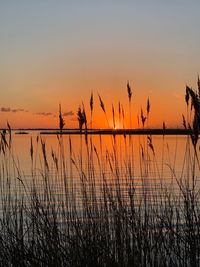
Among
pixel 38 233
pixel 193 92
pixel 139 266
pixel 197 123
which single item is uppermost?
pixel 193 92

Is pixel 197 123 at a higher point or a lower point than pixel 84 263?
higher

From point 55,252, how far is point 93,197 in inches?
41.1

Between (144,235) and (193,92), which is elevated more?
(193,92)

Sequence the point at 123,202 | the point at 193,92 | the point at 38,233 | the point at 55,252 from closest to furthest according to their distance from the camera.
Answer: the point at 193,92 < the point at 55,252 < the point at 38,233 < the point at 123,202

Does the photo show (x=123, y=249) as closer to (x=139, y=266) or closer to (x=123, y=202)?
(x=139, y=266)

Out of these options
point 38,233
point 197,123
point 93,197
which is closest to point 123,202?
point 93,197

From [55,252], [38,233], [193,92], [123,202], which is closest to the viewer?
[193,92]

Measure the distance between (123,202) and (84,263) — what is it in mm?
1065

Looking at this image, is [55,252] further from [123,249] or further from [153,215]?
[153,215]

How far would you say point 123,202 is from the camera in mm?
5137

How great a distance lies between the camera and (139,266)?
437 cm

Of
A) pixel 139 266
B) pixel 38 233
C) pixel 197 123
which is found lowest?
pixel 139 266

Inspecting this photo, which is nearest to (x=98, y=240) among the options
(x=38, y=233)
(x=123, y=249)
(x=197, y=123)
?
(x=123, y=249)

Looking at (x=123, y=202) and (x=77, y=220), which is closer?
(x=77, y=220)
